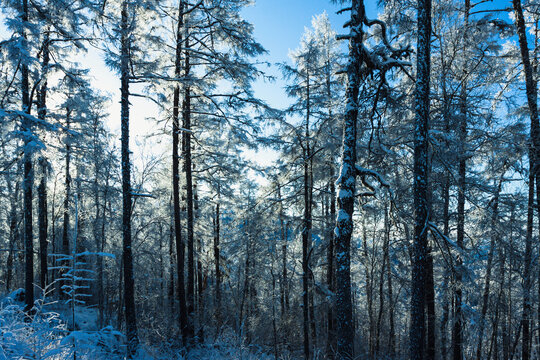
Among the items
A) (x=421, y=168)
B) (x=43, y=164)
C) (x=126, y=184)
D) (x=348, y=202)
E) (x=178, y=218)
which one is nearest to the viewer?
(x=348, y=202)

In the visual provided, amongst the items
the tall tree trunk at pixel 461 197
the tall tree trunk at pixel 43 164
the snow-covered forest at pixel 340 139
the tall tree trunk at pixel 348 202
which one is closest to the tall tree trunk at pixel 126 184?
the snow-covered forest at pixel 340 139

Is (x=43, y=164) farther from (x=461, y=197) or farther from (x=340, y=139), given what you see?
(x=461, y=197)

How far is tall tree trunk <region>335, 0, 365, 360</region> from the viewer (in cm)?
596

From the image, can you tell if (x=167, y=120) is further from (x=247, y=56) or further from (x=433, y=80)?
(x=433, y=80)

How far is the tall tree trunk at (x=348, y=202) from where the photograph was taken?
19.5 feet

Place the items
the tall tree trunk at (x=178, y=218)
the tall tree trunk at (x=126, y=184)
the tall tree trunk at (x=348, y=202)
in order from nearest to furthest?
the tall tree trunk at (x=348, y=202) → the tall tree trunk at (x=126, y=184) → the tall tree trunk at (x=178, y=218)

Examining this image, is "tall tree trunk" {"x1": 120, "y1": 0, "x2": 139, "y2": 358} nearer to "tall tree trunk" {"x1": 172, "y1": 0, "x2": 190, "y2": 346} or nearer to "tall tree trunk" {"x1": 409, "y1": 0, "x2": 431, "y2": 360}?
"tall tree trunk" {"x1": 172, "y1": 0, "x2": 190, "y2": 346}

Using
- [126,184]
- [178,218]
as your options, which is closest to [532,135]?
[178,218]

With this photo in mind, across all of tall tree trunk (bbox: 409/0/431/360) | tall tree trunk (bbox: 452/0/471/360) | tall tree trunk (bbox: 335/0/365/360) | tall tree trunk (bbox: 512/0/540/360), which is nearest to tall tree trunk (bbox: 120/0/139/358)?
tall tree trunk (bbox: 335/0/365/360)

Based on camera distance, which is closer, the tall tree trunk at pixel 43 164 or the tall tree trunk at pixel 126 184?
the tall tree trunk at pixel 126 184

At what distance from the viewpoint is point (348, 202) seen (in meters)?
6.14

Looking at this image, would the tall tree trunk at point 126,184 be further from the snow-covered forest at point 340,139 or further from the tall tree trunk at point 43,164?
the tall tree trunk at point 43,164

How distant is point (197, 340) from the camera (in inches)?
398

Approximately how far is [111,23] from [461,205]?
13345 millimetres
